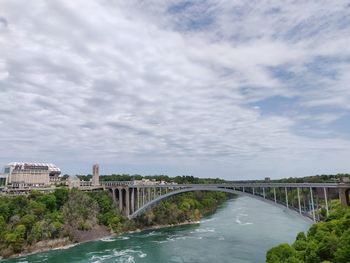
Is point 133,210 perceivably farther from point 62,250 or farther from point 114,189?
point 62,250

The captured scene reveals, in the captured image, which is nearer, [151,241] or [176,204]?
[151,241]

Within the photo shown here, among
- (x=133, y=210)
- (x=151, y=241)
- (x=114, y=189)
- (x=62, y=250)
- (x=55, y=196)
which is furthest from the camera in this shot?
(x=114, y=189)

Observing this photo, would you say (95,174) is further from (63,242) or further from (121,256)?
(121,256)

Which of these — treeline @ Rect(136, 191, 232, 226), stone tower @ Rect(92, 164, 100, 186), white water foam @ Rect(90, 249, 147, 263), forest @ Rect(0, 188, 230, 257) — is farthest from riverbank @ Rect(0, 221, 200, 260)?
stone tower @ Rect(92, 164, 100, 186)

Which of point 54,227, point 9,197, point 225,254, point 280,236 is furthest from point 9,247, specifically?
point 280,236

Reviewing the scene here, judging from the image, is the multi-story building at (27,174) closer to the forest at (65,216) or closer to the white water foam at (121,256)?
the forest at (65,216)

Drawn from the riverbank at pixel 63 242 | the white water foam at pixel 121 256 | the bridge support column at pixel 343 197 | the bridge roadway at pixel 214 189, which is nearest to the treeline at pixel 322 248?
the bridge support column at pixel 343 197

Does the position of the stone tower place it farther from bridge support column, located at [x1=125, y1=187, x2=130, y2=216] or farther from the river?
the river
